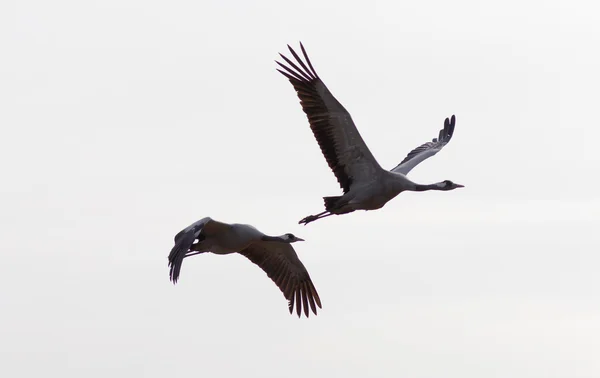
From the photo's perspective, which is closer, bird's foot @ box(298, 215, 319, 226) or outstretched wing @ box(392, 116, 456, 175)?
bird's foot @ box(298, 215, 319, 226)

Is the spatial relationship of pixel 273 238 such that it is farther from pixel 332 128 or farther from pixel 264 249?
pixel 332 128

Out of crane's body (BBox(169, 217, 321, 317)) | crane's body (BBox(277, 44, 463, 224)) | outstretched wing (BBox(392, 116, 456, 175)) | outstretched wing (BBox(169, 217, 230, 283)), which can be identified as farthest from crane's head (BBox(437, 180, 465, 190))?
outstretched wing (BBox(169, 217, 230, 283))

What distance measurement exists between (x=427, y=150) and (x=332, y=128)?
24.4 feet

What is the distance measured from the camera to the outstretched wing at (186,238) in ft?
86.5

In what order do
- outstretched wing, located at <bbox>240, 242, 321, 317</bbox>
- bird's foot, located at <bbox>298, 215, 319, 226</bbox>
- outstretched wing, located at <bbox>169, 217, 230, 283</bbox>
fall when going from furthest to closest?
outstretched wing, located at <bbox>240, 242, 321, 317</bbox>
bird's foot, located at <bbox>298, 215, 319, 226</bbox>
outstretched wing, located at <bbox>169, 217, 230, 283</bbox>

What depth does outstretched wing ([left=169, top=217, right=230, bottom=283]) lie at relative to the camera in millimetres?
26375

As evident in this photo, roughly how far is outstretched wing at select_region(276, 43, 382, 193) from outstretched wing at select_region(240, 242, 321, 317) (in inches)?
166

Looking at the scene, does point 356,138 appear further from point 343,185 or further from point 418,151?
point 418,151

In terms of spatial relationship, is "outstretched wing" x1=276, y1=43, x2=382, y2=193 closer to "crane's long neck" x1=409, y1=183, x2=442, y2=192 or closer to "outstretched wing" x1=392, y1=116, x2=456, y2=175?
"crane's long neck" x1=409, y1=183, x2=442, y2=192

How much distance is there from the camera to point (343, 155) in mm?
28625

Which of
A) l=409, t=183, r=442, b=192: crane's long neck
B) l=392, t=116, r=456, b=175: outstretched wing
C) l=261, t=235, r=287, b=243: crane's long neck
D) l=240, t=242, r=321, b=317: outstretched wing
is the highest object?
l=392, t=116, r=456, b=175: outstretched wing

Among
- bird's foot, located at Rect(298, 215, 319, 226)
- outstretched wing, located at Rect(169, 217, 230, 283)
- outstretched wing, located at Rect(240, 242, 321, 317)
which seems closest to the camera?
outstretched wing, located at Rect(169, 217, 230, 283)

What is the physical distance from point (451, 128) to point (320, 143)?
8.70m

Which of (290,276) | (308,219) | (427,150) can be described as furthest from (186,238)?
(427,150)
